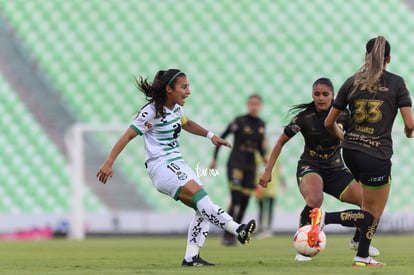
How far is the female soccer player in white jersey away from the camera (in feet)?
24.9

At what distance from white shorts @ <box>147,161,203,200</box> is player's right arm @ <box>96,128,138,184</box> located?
36cm

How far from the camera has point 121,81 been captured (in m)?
19.0

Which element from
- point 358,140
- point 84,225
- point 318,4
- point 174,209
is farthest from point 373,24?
point 358,140

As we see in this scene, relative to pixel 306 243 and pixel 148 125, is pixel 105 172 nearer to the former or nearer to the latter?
pixel 148 125

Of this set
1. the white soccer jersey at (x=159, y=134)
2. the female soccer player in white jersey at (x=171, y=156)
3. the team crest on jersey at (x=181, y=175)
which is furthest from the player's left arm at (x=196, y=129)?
the team crest on jersey at (x=181, y=175)

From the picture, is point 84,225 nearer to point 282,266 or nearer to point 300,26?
point 300,26

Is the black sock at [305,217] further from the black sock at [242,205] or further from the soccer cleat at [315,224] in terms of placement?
the black sock at [242,205]

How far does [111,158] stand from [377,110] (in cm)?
215

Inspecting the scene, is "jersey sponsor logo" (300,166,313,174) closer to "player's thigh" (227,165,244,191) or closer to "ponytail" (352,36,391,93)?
"ponytail" (352,36,391,93)

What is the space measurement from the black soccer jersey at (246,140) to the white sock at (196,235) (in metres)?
5.86

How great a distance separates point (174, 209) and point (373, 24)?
6.69 meters

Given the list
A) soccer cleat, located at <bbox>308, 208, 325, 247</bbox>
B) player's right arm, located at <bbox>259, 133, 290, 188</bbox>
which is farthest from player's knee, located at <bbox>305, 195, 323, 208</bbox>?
soccer cleat, located at <bbox>308, 208, 325, 247</bbox>

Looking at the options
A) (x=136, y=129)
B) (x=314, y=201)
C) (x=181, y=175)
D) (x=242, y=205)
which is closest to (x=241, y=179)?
(x=242, y=205)

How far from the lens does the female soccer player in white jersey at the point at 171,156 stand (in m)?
7.59
